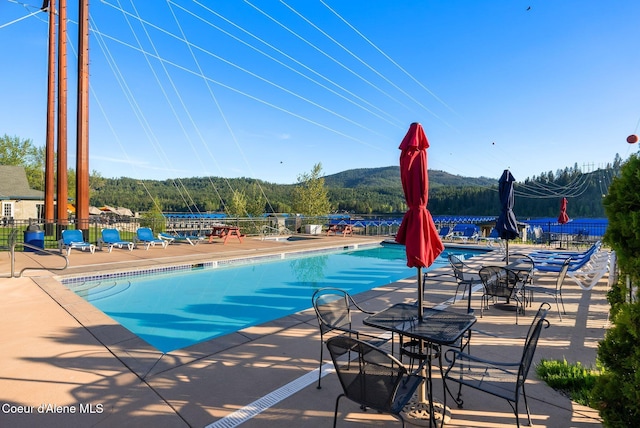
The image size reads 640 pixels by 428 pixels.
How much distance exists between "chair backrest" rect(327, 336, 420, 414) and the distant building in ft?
98.6

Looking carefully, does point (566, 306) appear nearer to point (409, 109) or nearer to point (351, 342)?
point (351, 342)

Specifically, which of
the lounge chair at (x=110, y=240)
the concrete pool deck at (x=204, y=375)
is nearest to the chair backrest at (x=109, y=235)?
the lounge chair at (x=110, y=240)

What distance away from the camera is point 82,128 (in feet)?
39.8

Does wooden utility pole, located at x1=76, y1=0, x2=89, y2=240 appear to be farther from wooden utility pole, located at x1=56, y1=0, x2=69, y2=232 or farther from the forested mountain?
the forested mountain

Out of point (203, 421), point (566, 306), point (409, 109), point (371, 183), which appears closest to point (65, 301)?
point (203, 421)

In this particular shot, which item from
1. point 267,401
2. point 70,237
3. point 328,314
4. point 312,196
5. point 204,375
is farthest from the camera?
point 312,196

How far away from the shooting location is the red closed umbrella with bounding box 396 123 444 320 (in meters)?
2.73

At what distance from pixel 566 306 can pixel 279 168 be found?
84.8 ft

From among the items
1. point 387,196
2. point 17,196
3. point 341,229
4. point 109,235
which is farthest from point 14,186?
point 387,196

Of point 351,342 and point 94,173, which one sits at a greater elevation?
point 94,173

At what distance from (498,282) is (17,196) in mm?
30617

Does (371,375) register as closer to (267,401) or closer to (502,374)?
(267,401)

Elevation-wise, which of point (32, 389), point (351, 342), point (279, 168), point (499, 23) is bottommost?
point (32, 389)

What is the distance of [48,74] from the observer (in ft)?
43.1
